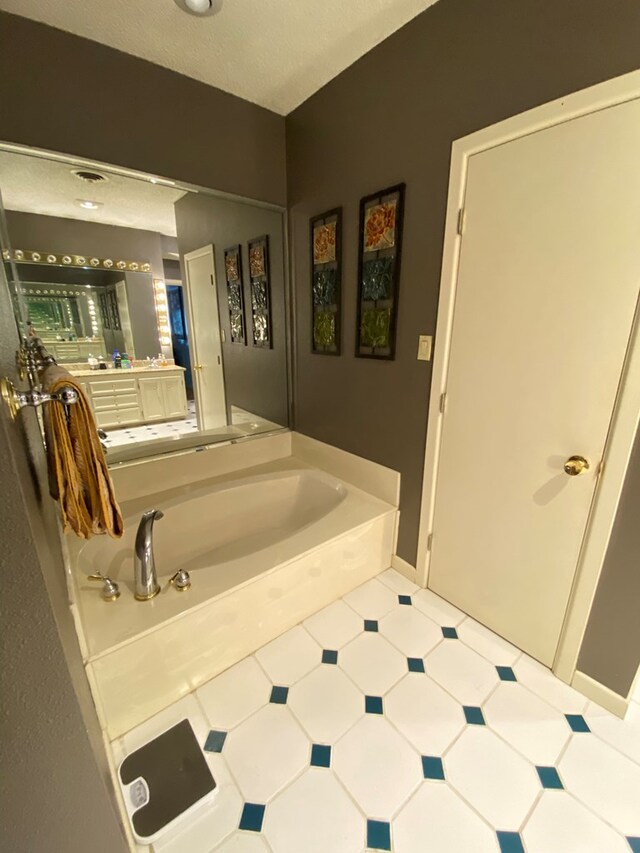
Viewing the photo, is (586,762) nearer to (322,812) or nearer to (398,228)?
(322,812)

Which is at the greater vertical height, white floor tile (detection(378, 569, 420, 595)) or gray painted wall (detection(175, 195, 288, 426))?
gray painted wall (detection(175, 195, 288, 426))

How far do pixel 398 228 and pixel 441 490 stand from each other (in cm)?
125

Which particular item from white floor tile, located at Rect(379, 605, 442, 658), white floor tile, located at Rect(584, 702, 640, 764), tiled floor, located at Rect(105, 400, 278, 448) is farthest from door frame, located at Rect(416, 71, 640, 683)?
tiled floor, located at Rect(105, 400, 278, 448)

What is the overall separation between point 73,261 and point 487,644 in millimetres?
3091

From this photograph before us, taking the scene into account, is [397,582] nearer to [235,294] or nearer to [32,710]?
[32,710]

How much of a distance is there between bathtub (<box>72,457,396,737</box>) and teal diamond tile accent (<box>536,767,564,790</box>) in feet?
3.13

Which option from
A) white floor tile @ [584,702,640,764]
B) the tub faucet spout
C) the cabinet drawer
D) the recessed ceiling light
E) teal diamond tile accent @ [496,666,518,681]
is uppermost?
the recessed ceiling light

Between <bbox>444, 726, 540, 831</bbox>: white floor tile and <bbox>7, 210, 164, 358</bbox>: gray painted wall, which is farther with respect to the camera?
<bbox>7, 210, 164, 358</bbox>: gray painted wall

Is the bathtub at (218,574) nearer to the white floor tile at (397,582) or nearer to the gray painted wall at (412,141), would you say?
the white floor tile at (397,582)

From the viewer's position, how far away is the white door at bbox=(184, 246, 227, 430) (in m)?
2.56

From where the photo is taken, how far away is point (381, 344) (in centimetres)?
183

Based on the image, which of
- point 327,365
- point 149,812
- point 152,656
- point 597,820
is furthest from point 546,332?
point 149,812

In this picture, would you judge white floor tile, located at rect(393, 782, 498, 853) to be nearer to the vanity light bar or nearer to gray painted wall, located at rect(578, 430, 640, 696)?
gray painted wall, located at rect(578, 430, 640, 696)

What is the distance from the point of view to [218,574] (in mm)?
1443
